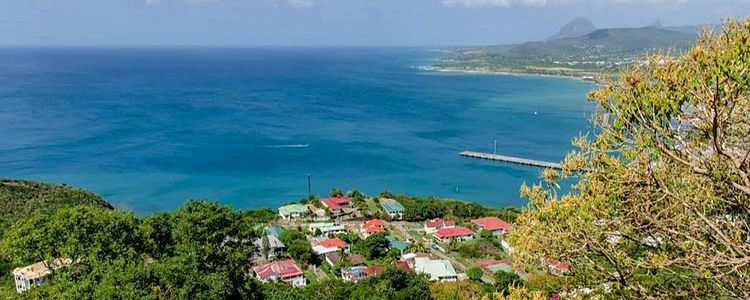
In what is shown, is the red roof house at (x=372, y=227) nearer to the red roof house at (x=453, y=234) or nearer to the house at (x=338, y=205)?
the red roof house at (x=453, y=234)

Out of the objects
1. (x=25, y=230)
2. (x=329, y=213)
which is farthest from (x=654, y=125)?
(x=329, y=213)

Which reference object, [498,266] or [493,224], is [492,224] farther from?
[498,266]

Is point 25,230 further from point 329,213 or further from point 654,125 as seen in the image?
point 329,213

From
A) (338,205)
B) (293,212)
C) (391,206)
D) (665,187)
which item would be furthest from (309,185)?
(665,187)

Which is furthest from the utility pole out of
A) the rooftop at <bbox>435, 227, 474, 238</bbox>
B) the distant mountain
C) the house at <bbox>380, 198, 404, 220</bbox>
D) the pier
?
the distant mountain

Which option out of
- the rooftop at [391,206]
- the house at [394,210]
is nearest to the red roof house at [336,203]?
the rooftop at [391,206]

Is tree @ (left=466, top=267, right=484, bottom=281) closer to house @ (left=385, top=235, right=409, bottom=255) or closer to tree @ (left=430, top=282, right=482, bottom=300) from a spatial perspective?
tree @ (left=430, top=282, right=482, bottom=300)
